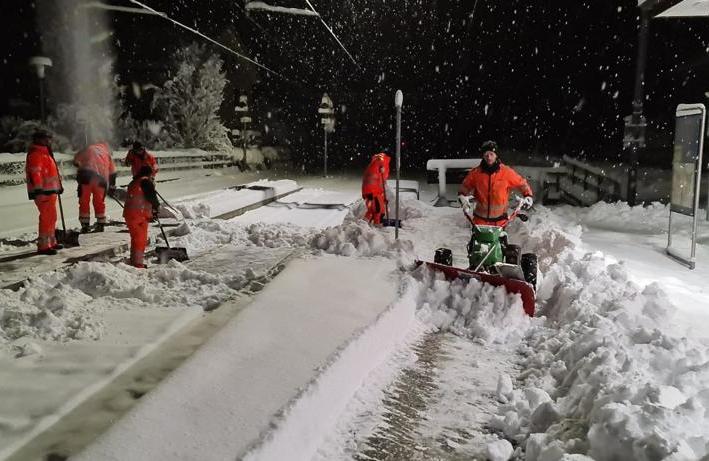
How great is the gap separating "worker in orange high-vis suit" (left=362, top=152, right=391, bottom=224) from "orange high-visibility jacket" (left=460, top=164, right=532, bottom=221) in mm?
4069

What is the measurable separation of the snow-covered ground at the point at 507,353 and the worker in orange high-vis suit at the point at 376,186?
211 cm

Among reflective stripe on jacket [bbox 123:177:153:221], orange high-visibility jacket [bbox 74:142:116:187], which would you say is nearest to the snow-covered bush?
orange high-visibility jacket [bbox 74:142:116:187]

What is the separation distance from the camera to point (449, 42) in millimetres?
39375

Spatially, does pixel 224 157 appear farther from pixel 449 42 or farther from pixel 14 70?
pixel 449 42

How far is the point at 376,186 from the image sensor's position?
1067 centimetres

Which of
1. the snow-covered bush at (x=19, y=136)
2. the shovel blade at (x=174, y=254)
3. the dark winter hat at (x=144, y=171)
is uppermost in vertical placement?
the snow-covered bush at (x=19, y=136)

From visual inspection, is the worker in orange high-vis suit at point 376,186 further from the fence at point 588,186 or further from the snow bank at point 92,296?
the fence at point 588,186

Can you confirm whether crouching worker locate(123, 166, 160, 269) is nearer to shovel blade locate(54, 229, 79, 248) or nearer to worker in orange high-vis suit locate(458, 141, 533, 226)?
shovel blade locate(54, 229, 79, 248)

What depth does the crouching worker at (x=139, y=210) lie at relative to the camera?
7.39m

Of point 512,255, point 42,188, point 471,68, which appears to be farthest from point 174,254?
point 471,68

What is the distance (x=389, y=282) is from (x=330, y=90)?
4644 cm

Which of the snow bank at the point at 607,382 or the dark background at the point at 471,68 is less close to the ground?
the dark background at the point at 471,68

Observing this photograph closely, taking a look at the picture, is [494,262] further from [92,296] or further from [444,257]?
[92,296]

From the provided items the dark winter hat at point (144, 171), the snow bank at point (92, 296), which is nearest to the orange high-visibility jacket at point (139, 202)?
the dark winter hat at point (144, 171)
